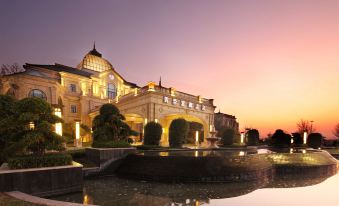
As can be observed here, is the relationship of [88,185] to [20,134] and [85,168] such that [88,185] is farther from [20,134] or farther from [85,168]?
[20,134]

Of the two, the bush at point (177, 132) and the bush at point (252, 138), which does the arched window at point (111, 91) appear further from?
the bush at point (252, 138)

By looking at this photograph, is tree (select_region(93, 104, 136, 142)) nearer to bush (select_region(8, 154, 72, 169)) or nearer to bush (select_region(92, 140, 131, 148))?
bush (select_region(92, 140, 131, 148))

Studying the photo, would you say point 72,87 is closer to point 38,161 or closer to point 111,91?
point 111,91

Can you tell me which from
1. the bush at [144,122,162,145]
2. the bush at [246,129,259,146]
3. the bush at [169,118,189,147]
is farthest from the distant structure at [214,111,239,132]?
the bush at [144,122,162,145]

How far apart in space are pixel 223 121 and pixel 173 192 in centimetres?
7093

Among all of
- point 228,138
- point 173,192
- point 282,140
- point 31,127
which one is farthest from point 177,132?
point 282,140

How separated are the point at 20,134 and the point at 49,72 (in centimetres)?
4098

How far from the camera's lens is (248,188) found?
12586mm

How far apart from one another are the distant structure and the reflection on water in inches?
2389

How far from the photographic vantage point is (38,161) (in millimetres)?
10773

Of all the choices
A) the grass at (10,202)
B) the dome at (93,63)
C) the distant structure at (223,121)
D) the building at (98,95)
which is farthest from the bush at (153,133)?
the distant structure at (223,121)

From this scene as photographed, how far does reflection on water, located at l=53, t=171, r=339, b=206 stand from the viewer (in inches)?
392

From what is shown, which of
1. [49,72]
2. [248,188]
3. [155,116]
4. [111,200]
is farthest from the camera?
[49,72]

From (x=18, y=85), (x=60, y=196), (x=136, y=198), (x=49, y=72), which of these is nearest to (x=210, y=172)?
(x=136, y=198)
